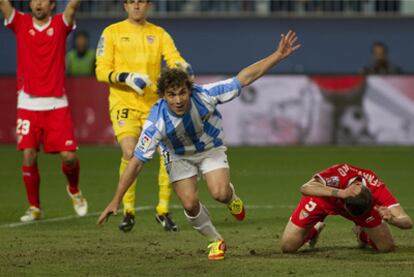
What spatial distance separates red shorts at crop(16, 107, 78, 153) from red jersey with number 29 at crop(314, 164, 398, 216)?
3.64 m

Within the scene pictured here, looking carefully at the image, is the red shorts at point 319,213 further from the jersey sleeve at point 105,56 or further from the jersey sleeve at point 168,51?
the jersey sleeve at point 105,56

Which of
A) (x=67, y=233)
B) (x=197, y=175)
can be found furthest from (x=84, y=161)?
(x=197, y=175)

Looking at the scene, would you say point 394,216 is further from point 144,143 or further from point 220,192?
point 144,143

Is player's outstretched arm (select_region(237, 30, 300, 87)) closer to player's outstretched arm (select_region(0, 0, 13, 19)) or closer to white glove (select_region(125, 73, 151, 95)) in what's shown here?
white glove (select_region(125, 73, 151, 95))

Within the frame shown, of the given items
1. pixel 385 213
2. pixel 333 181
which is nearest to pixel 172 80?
pixel 333 181

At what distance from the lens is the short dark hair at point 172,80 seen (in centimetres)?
948

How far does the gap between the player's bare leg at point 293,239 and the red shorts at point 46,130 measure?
345 cm

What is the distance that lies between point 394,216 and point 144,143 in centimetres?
209

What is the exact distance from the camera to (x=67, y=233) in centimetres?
1168

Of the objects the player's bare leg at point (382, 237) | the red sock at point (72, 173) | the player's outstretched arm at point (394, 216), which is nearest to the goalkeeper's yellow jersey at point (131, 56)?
the red sock at point (72, 173)

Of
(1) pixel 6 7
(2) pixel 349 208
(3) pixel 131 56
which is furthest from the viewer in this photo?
→ (1) pixel 6 7

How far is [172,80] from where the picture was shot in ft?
31.1

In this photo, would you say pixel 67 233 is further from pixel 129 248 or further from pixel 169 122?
pixel 169 122

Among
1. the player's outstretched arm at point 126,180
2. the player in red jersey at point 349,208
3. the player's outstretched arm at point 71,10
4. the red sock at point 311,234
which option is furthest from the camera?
the player's outstretched arm at point 71,10
